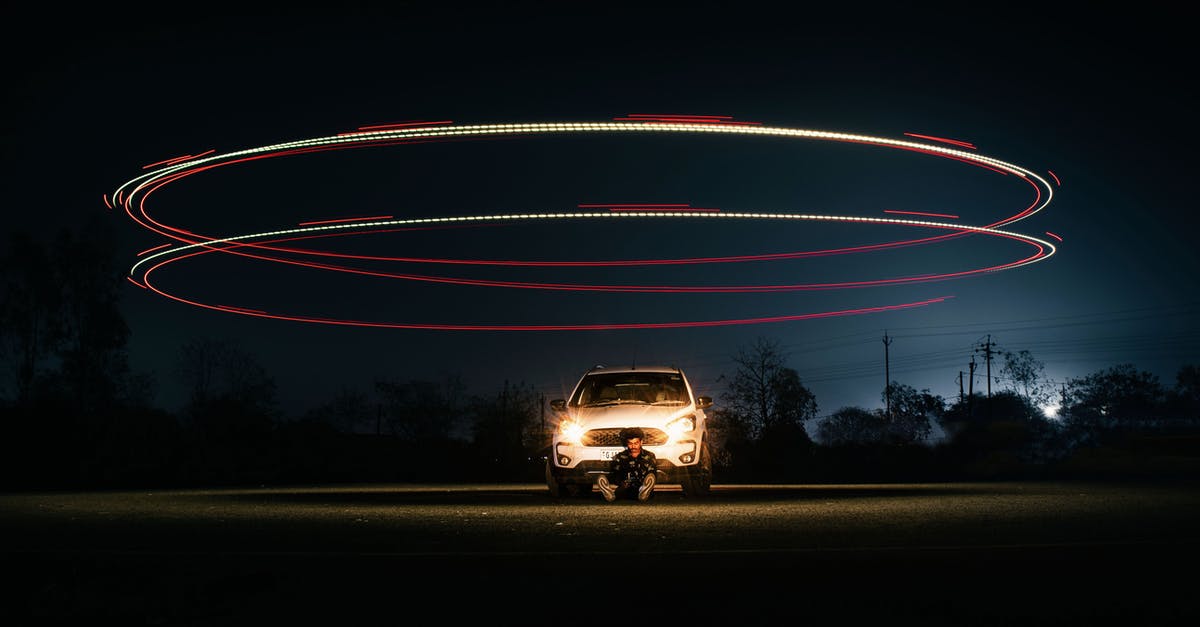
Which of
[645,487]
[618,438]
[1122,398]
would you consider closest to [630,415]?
[618,438]

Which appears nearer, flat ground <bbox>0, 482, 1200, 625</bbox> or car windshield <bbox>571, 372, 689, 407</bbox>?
flat ground <bbox>0, 482, 1200, 625</bbox>

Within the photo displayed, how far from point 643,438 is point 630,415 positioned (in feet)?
1.49

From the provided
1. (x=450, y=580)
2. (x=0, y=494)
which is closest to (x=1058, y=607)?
(x=450, y=580)

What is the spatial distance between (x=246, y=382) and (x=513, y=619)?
2646 inches

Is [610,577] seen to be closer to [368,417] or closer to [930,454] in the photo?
[930,454]

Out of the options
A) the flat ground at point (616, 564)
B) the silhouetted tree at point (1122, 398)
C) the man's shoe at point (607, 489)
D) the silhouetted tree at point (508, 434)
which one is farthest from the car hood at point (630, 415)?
the silhouetted tree at point (1122, 398)

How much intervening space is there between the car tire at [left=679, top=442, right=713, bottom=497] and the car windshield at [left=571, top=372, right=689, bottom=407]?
1.05m

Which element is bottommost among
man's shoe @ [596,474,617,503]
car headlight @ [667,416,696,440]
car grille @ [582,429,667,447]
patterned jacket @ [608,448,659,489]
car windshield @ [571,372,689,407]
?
man's shoe @ [596,474,617,503]

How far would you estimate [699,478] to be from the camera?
62.1ft

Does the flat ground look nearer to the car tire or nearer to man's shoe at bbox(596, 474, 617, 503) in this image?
man's shoe at bbox(596, 474, 617, 503)

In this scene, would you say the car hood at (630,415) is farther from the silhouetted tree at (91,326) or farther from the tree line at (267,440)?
the silhouetted tree at (91,326)

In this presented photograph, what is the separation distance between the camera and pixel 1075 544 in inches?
423

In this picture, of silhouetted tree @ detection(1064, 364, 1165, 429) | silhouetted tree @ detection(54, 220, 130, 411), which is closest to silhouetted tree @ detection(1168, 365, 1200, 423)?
silhouetted tree @ detection(1064, 364, 1165, 429)

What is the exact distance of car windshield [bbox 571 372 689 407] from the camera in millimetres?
19422
